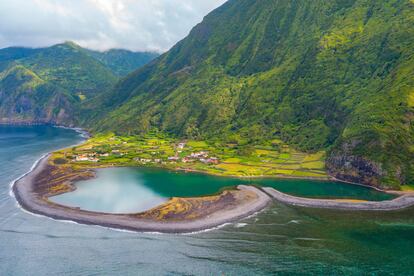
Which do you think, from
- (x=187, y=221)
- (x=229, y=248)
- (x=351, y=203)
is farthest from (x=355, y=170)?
(x=229, y=248)

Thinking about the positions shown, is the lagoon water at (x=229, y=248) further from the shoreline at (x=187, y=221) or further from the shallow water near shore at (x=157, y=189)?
the shallow water near shore at (x=157, y=189)

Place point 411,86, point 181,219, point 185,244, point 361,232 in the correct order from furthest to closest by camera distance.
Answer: point 411,86, point 181,219, point 361,232, point 185,244

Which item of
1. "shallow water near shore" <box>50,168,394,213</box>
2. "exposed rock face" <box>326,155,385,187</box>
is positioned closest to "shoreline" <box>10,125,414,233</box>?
"exposed rock face" <box>326,155,385,187</box>

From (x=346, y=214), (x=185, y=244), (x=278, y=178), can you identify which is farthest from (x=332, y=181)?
(x=185, y=244)

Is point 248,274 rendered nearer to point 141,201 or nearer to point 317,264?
point 317,264

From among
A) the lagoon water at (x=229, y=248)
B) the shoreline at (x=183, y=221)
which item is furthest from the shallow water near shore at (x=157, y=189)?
the lagoon water at (x=229, y=248)

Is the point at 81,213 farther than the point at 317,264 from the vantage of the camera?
Yes

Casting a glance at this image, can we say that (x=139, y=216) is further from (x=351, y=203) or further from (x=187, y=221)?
(x=351, y=203)
